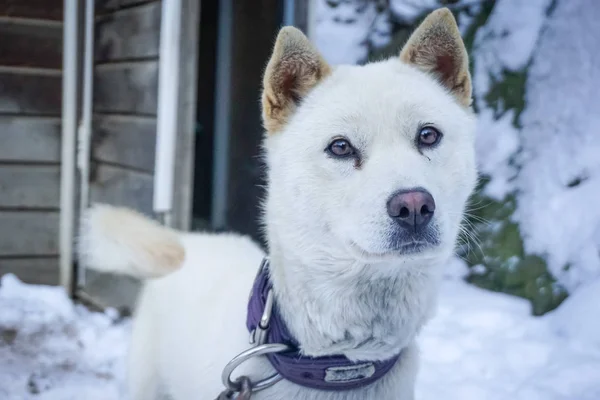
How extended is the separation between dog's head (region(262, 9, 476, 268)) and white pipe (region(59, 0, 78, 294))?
7.69 feet

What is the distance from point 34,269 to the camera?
3.50 metres

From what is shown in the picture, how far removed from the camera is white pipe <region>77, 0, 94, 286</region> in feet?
11.0

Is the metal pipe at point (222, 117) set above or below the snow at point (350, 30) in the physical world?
below

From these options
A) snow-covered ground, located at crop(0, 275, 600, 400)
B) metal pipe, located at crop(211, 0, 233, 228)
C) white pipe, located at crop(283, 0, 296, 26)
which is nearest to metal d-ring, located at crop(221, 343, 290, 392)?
snow-covered ground, located at crop(0, 275, 600, 400)

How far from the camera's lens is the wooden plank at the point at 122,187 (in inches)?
116

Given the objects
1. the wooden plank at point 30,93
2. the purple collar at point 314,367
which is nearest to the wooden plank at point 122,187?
the wooden plank at point 30,93

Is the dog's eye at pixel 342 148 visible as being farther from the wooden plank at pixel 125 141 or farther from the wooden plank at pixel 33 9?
the wooden plank at pixel 33 9

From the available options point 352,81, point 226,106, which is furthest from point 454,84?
point 226,106

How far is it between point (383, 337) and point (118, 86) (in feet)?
8.03

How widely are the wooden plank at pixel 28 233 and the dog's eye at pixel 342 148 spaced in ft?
8.95

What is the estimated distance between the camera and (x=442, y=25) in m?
1.40

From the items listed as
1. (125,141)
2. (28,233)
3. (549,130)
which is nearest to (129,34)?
(125,141)

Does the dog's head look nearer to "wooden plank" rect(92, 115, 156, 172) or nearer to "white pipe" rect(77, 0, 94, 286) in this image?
"wooden plank" rect(92, 115, 156, 172)

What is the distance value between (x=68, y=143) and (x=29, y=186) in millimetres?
353
